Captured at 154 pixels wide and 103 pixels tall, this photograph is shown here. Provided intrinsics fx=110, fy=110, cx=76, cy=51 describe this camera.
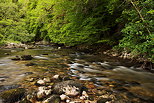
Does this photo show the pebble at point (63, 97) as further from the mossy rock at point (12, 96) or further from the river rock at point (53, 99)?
the mossy rock at point (12, 96)

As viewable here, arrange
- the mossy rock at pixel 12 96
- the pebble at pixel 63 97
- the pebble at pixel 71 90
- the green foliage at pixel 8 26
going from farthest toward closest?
the green foliage at pixel 8 26, the pebble at pixel 71 90, the pebble at pixel 63 97, the mossy rock at pixel 12 96

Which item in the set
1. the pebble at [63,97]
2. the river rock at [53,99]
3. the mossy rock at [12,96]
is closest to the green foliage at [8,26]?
the mossy rock at [12,96]

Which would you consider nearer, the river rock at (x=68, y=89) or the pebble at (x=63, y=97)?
the pebble at (x=63, y=97)

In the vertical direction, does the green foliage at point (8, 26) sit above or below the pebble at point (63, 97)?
above

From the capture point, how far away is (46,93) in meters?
2.51

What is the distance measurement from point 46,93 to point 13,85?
1112 millimetres

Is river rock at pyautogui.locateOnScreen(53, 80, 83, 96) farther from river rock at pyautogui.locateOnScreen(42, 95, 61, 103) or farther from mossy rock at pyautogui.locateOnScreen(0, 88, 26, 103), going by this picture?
mossy rock at pyautogui.locateOnScreen(0, 88, 26, 103)

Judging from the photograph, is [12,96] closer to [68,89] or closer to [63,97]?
[63,97]

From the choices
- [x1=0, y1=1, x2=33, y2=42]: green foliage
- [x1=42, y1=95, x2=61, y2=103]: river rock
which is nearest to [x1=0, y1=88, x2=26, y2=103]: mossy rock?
[x1=42, y1=95, x2=61, y2=103]: river rock

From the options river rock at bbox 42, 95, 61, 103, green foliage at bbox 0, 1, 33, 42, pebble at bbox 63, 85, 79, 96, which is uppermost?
green foliage at bbox 0, 1, 33, 42

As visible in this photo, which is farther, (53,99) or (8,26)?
(8,26)

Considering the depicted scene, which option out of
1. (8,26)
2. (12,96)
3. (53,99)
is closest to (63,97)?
(53,99)

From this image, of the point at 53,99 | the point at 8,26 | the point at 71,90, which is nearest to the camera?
the point at 53,99

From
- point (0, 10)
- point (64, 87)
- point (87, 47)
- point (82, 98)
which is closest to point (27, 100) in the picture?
point (64, 87)
